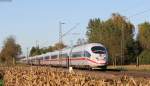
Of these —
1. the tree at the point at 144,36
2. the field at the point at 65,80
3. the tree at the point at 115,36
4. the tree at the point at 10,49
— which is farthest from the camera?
the tree at the point at 10,49

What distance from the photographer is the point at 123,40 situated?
106m

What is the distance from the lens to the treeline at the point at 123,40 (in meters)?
109

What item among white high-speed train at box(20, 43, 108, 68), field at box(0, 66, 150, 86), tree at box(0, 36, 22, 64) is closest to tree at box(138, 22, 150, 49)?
tree at box(0, 36, 22, 64)

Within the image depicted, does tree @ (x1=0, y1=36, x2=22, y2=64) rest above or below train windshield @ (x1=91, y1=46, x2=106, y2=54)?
above

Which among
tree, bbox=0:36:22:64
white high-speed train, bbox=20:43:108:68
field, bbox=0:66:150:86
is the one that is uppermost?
tree, bbox=0:36:22:64

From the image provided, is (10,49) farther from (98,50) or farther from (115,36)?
(98,50)

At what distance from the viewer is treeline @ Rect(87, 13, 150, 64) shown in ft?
357

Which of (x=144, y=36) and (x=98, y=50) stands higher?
(x=144, y=36)

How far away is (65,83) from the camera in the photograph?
13.4 meters

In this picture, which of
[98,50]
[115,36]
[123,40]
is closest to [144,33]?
[115,36]

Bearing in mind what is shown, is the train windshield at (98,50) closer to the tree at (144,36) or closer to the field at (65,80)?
the field at (65,80)

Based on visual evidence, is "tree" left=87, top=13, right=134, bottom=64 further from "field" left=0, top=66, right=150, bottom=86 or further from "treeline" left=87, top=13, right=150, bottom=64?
"field" left=0, top=66, right=150, bottom=86

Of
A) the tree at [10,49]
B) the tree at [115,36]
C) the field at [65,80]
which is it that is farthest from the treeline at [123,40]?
the field at [65,80]

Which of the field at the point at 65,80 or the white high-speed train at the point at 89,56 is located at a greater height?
the white high-speed train at the point at 89,56
